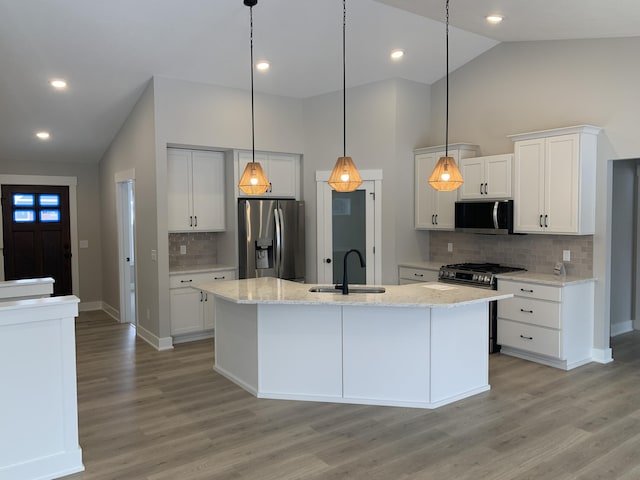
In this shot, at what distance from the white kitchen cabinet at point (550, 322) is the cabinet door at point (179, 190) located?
383 centimetres

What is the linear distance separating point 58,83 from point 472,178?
4780mm

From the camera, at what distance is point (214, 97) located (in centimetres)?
610

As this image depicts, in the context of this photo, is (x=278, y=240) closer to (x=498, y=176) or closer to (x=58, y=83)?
(x=498, y=176)

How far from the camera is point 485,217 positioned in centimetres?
569

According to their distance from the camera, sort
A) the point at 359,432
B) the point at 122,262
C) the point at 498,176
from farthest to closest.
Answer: the point at 122,262
the point at 498,176
the point at 359,432

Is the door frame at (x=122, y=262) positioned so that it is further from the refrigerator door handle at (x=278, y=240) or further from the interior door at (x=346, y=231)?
the interior door at (x=346, y=231)

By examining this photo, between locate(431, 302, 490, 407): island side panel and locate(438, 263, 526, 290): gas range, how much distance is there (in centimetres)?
114

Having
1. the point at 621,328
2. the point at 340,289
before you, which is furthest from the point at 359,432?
the point at 621,328

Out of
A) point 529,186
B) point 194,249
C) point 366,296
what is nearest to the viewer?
point 366,296

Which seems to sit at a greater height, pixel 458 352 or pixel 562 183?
pixel 562 183

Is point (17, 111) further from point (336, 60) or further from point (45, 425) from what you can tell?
point (45, 425)

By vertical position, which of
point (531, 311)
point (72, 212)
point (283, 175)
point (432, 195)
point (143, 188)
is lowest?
point (531, 311)

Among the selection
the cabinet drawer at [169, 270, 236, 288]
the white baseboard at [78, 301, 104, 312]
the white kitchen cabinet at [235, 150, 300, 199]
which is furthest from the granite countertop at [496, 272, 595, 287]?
the white baseboard at [78, 301, 104, 312]

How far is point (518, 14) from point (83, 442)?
195 inches
